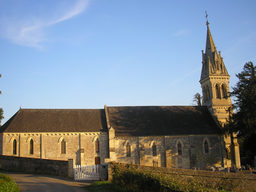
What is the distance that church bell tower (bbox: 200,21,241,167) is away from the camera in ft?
135

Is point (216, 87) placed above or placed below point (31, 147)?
above

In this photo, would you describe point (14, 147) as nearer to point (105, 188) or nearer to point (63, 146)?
point (63, 146)

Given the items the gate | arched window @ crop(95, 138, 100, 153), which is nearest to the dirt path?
the gate

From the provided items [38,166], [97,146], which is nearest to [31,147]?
[97,146]

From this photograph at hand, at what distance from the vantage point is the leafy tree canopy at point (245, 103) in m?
33.8

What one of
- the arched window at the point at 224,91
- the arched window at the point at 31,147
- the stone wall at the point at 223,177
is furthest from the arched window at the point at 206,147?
the stone wall at the point at 223,177

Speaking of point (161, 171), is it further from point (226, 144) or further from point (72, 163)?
point (226, 144)

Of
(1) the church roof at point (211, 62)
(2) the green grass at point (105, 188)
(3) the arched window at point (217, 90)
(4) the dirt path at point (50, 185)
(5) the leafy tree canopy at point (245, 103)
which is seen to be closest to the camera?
(2) the green grass at point (105, 188)

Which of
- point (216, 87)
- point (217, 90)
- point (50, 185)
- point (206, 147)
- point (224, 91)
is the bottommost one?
point (50, 185)

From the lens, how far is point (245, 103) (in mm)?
34812

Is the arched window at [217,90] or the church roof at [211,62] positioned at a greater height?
the church roof at [211,62]

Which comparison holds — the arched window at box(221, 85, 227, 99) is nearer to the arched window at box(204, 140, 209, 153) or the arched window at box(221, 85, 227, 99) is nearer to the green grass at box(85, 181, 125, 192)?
the arched window at box(204, 140, 209, 153)

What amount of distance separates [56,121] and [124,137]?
11072 mm

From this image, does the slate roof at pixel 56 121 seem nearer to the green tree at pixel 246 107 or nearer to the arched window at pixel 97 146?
the arched window at pixel 97 146
